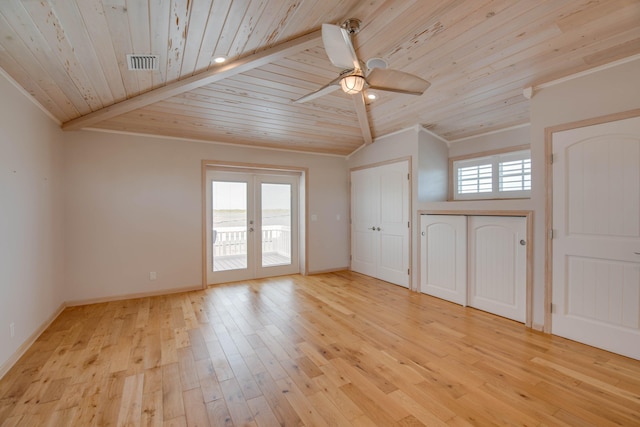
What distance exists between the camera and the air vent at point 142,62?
2.38 m

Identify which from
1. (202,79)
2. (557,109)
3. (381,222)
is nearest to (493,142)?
(557,109)

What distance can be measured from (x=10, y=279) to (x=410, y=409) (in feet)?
11.2

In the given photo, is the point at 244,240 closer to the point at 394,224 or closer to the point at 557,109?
the point at 394,224

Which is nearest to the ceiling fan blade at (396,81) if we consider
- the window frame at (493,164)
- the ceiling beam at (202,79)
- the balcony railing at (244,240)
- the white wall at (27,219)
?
the ceiling beam at (202,79)

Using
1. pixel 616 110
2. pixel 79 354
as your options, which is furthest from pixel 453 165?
pixel 79 354

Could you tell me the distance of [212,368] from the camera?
2412mm

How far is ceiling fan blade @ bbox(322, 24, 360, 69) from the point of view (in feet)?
6.06

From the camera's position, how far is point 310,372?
2344mm

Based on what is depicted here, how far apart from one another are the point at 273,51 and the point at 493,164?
3.61m

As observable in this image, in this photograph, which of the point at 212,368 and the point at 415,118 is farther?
the point at 415,118

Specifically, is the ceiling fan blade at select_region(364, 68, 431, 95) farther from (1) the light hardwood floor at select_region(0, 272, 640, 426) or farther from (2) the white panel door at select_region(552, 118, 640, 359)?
(1) the light hardwood floor at select_region(0, 272, 640, 426)

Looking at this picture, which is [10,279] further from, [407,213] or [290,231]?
[407,213]

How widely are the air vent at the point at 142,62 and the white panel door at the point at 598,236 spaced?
3.91 m

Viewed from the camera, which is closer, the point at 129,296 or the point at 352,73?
the point at 352,73
